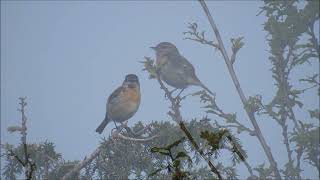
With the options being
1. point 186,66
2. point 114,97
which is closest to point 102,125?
point 114,97

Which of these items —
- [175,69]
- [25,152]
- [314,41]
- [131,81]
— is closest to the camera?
[25,152]

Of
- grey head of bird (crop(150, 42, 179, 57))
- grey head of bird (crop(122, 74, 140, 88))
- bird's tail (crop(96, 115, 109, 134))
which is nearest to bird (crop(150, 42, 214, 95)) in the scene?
grey head of bird (crop(150, 42, 179, 57))

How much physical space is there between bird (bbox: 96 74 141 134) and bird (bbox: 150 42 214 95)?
815 mm

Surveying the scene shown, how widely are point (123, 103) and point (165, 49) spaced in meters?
2.01

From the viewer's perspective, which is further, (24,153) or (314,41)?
(314,41)

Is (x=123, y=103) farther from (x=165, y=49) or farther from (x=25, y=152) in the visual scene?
(x=25, y=152)

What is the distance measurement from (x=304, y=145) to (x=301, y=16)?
2.61 metres

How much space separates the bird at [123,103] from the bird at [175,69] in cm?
82

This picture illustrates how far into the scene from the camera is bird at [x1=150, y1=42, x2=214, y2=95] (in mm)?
11234

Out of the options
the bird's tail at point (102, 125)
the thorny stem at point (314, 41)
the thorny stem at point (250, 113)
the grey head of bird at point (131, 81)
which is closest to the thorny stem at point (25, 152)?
the thorny stem at point (250, 113)

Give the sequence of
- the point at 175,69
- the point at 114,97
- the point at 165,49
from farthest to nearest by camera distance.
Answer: the point at 165,49 → the point at 114,97 → the point at 175,69

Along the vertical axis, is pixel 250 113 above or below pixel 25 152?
above

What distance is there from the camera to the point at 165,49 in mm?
12727

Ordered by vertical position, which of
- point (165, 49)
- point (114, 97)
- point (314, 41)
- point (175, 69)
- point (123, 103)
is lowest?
point (314, 41)
